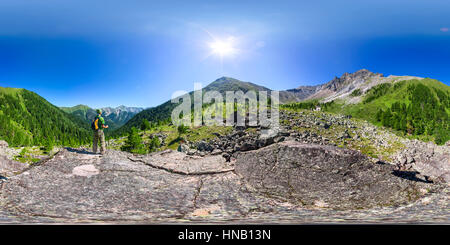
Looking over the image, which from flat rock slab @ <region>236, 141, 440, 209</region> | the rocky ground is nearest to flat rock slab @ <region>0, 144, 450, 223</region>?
the rocky ground

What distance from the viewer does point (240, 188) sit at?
448 inches

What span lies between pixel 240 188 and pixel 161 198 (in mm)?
4019

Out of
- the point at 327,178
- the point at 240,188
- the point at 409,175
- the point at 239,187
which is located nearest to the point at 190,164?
the point at 239,187

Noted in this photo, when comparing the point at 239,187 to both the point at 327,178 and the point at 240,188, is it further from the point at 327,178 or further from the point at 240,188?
the point at 327,178

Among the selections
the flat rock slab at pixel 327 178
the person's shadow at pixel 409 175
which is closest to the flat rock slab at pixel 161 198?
the flat rock slab at pixel 327 178

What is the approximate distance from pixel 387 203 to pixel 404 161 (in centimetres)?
440

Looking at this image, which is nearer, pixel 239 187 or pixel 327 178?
pixel 327 178

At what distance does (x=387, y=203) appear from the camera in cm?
907

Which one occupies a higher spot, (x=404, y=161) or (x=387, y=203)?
(x=404, y=161)

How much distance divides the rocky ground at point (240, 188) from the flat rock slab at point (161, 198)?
41mm

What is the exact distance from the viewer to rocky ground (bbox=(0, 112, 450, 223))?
8.19 metres
